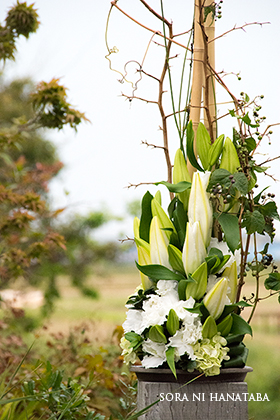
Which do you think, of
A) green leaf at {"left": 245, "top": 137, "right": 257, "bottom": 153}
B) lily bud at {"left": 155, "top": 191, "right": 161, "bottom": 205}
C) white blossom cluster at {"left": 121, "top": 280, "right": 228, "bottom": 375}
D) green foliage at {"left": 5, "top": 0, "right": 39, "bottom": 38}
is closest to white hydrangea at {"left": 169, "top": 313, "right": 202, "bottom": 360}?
white blossom cluster at {"left": 121, "top": 280, "right": 228, "bottom": 375}

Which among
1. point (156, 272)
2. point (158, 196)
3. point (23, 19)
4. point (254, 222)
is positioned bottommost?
point (156, 272)

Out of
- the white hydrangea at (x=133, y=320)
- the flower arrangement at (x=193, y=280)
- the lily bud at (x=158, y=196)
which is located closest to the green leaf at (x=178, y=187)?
the flower arrangement at (x=193, y=280)

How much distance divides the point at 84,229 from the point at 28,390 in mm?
2926

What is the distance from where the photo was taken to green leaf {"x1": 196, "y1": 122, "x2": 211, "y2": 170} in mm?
1001

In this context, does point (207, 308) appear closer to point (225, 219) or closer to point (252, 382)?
point (225, 219)

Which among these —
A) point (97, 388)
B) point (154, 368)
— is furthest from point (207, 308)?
point (97, 388)

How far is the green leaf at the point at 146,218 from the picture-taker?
40.9 inches

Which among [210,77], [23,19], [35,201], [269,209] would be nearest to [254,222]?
[269,209]

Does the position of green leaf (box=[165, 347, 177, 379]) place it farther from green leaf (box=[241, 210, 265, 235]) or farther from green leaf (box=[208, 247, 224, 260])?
green leaf (box=[241, 210, 265, 235])

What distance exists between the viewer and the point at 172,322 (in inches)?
34.4

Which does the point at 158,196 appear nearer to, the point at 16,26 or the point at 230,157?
the point at 230,157

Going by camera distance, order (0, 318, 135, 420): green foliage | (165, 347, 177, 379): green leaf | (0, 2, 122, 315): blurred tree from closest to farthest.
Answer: (165, 347, 177, 379): green leaf < (0, 318, 135, 420): green foliage < (0, 2, 122, 315): blurred tree

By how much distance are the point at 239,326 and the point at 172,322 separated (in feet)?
0.58

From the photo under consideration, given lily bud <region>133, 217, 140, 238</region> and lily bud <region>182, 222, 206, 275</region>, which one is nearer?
lily bud <region>182, 222, 206, 275</region>
